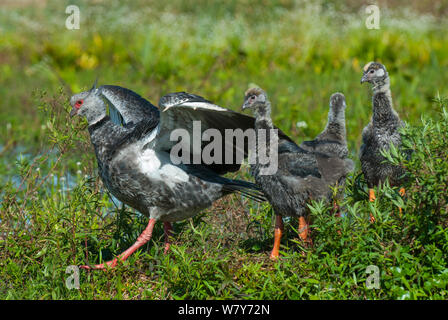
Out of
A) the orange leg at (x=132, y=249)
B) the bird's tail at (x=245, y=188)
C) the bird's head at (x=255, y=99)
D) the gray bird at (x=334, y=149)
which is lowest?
the orange leg at (x=132, y=249)

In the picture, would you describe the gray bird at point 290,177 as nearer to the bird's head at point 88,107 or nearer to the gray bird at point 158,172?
the gray bird at point 158,172

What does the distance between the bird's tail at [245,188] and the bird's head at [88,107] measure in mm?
952

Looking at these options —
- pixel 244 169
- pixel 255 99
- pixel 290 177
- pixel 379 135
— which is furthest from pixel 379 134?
pixel 244 169

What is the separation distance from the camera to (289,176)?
3.85 m

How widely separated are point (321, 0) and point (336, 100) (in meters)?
8.90

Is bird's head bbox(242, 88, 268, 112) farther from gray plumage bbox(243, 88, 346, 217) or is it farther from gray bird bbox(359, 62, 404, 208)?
gray bird bbox(359, 62, 404, 208)

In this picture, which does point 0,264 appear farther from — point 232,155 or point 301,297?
point 301,297

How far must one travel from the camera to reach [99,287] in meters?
3.64

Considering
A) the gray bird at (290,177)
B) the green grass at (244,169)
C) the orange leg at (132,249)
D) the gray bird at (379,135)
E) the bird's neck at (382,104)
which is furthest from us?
the bird's neck at (382,104)

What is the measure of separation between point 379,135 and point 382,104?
0.74 ft

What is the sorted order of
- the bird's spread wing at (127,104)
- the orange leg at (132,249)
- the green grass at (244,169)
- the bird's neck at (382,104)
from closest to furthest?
the green grass at (244,169), the orange leg at (132,249), the bird's neck at (382,104), the bird's spread wing at (127,104)

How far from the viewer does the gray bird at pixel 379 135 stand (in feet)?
13.9

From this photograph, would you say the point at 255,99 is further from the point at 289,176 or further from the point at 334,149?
the point at 334,149

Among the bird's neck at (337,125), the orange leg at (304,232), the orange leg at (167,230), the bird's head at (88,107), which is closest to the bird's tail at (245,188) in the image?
the orange leg at (304,232)
